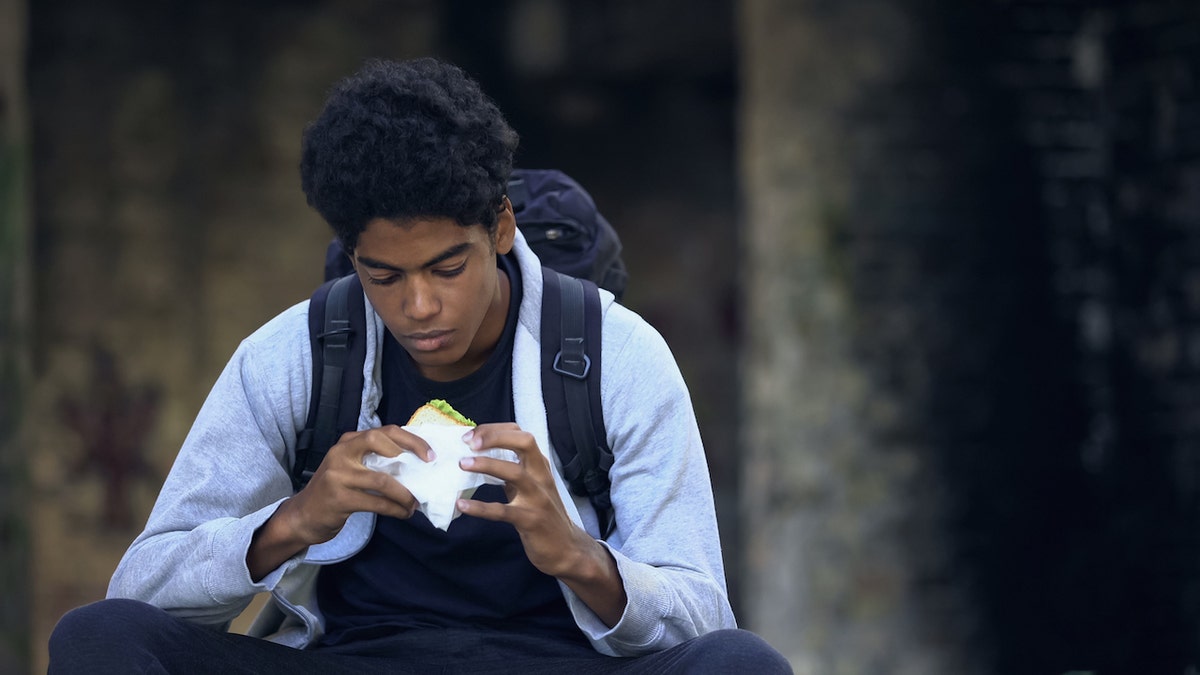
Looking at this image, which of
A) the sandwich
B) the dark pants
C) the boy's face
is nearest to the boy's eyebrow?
the boy's face

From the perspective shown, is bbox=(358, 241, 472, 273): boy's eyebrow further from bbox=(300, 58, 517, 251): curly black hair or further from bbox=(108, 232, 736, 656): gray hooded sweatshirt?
Result: bbox=(108, 232, 736, 656): gray hooded sweatshirt

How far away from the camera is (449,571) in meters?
2.80

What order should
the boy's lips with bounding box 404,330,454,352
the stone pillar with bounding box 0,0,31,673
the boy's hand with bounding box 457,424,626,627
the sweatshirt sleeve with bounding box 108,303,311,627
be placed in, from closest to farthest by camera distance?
the boy's hand with bounding box 457,424,626,627 → the sweatshirt sleeve with bounding box 108,303,311,627 → the boy's lips with bounding box 404,330,454,352 → the stone pillar with bounding box 0,0,31,673

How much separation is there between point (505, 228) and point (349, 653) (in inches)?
29.7

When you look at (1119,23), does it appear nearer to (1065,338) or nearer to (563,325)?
(1065,338)

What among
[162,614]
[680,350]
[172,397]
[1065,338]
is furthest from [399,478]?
[680,350]

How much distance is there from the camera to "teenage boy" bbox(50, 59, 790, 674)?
101 inches

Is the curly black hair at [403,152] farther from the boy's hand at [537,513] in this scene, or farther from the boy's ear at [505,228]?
the boy's hand at [537,513]

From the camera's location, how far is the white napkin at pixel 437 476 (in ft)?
8.23

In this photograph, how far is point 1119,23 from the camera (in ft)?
19.1

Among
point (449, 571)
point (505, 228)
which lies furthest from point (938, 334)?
point (449, 571)

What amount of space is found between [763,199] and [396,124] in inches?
133

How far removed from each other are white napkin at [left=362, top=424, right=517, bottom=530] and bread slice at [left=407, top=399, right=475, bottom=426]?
0.31 feet

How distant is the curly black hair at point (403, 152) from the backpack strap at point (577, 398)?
0.21 meters
